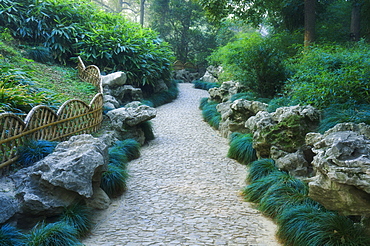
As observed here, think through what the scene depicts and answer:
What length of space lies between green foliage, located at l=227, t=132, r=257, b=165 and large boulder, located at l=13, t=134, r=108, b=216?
3.04 m

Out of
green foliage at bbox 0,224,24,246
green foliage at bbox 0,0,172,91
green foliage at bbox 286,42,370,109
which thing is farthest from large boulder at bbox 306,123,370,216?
green foliage at bbox 0,0,172,91

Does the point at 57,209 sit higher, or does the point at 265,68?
the point at 265,68

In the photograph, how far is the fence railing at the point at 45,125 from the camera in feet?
12.6

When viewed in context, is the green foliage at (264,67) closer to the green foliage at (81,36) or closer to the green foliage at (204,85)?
the green foliage at (81,36)

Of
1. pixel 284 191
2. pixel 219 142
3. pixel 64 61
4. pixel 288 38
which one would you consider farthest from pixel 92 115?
pixel 288 38

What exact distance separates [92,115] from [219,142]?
318cm

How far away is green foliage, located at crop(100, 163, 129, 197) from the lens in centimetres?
457

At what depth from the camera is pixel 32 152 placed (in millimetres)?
Result: 4082

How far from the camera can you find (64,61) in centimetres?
1153

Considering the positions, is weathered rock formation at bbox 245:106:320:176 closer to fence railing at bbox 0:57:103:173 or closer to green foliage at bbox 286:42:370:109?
green foliage at bbox 286:42:370:109

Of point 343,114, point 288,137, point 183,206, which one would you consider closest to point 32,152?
point 183,206

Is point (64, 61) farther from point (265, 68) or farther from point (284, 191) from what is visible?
point (284, 191)

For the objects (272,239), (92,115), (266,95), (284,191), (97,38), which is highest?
(97,38)

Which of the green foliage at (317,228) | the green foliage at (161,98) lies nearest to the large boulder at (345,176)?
the green foliage at (317,228)
